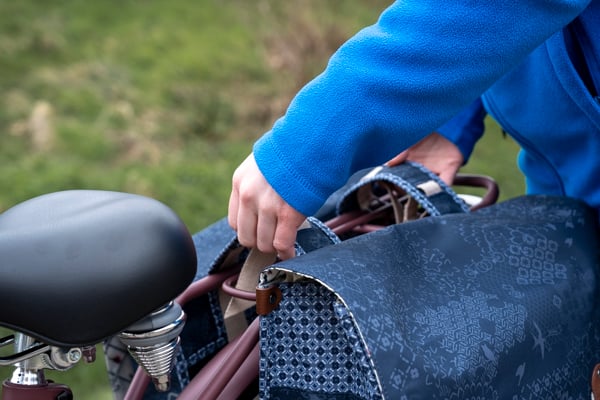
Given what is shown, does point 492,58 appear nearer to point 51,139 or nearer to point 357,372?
point 357,372

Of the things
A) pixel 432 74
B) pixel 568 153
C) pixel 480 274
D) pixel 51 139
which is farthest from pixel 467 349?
pixel 51 139

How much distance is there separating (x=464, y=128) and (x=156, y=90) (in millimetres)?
3567

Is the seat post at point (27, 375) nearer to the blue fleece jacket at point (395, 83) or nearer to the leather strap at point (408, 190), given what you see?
the blue fleece jacket at point (395, 83)

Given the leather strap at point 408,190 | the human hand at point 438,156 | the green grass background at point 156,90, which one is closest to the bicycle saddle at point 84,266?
the leather strap at point 408,190

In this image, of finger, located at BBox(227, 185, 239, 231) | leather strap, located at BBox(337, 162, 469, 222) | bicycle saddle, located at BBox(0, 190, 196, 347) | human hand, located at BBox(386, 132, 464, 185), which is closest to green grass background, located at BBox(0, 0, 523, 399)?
human hand, located at BBox(386, 132, 464, 185)

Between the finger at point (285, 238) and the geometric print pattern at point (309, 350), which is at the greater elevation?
the finger at point (285, 238)

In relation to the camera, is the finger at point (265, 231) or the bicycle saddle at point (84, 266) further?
the finger at point (265, 231)

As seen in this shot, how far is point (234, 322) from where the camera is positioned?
111cm

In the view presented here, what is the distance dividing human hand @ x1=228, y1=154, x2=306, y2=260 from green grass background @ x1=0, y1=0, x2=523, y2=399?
99.1 inches

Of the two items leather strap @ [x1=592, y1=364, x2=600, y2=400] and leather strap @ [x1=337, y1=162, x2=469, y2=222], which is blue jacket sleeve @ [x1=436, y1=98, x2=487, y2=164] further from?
leather strap @ [x1=592, y1=364, x2=600, y2=400]

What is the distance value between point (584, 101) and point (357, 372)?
1.57 feet

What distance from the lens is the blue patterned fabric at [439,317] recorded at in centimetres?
85

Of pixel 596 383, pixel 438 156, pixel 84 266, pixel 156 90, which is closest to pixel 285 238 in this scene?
pixel 84 266

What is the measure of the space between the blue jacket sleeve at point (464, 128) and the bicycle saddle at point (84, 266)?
782 millimetres
